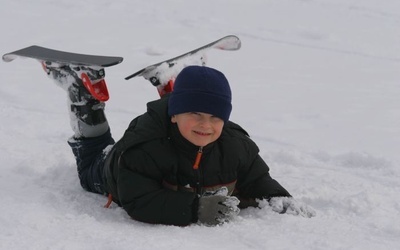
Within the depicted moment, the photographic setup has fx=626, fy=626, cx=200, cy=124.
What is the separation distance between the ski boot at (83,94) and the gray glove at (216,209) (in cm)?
81

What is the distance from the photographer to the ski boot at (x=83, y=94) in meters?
2.96

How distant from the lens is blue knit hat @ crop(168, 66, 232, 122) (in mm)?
2480

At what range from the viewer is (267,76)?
5.26 m

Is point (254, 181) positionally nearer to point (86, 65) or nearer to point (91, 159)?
point (91, 159)

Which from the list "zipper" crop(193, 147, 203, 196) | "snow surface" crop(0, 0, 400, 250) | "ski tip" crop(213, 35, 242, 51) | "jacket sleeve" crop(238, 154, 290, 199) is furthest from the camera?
"ski tip" crop(213, 35, 242, 51)

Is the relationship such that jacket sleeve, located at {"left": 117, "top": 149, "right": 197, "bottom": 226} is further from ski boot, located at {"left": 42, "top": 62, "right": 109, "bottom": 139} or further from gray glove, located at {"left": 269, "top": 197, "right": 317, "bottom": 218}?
ski boot, located at {"left": 42, "top": 62, "right": 109, "bottom": 139}

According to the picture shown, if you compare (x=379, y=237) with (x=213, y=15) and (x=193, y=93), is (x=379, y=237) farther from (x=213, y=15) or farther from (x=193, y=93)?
(x=213, y=15)

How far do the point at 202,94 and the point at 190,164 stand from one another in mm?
317

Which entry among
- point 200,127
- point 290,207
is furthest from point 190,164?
point 290,207

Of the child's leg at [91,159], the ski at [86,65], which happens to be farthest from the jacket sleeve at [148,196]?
the ski at [86,65]

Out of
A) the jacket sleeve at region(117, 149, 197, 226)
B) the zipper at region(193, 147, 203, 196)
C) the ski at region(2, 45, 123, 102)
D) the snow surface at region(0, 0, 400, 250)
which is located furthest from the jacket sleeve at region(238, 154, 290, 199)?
the ski at region(2, 45, 123, 102)

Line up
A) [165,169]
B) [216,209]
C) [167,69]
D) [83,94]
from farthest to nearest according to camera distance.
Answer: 1. [167,69]
2. [83,94]
3. [165,169]
4. [216,209]

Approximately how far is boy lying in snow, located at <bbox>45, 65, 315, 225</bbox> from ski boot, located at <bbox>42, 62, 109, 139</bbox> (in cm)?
31

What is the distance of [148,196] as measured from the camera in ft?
8.29
